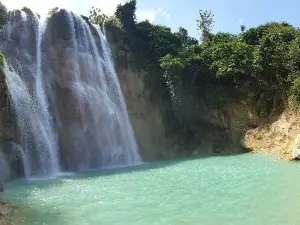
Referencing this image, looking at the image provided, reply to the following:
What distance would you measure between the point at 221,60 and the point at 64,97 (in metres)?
11.6

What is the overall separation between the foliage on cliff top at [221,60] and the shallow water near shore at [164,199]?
10.6 metres

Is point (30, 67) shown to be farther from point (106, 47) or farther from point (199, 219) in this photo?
point (199, 219)

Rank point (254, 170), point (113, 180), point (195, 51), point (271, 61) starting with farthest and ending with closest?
point (195, 51) → point (271, 61) → point (254, 170) → point (113, 180)

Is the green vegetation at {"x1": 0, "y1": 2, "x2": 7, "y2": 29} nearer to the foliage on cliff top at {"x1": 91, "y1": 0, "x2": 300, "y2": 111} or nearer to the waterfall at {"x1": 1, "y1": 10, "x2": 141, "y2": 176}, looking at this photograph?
the waterfall at {"x1": 1, "y1": 10, "x2": 141, "y2": 176}

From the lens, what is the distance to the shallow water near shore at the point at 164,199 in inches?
307

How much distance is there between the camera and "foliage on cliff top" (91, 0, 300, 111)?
76.2ft

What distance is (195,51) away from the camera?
92.7 feet

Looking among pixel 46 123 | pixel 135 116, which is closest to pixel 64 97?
pixel 46 123

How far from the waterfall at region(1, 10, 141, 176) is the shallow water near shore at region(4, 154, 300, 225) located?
12.9 feet

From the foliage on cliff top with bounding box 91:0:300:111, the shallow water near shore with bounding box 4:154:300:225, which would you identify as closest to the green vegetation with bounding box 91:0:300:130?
the foliage on cliff top with bounding box 91:0:300:111

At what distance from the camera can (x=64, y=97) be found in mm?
20219

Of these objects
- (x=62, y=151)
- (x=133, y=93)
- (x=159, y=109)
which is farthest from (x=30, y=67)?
(x=159, y=109)

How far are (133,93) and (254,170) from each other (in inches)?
493

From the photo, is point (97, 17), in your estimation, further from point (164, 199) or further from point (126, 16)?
point (164, 199)
